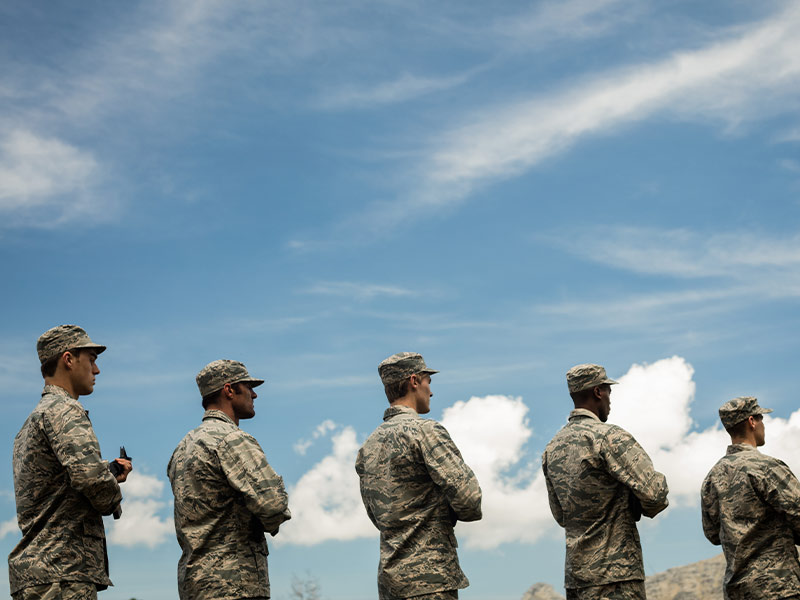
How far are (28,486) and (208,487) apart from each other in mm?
1455

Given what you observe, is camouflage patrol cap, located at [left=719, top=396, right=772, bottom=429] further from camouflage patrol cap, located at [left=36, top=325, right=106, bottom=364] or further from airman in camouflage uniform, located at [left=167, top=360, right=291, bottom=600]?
camouflage patrol cap, located at [left=36, top=325, right=106, bottom=364]

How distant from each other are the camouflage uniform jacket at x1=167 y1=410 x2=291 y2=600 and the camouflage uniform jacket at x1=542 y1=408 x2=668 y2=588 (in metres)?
3.09

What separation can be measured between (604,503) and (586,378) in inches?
54.3

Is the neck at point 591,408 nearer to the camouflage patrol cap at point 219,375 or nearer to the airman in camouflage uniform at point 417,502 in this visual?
the airman in camouflage uniform at point 417,502

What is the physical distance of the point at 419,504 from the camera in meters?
8.18

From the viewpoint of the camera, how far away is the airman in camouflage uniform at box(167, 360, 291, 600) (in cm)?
750

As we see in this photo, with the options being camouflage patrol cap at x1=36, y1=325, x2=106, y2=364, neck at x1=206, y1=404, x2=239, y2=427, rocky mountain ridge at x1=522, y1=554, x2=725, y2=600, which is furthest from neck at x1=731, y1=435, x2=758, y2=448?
rocky mountain ridge at x1=522, y1=554, x2=725, y2=600

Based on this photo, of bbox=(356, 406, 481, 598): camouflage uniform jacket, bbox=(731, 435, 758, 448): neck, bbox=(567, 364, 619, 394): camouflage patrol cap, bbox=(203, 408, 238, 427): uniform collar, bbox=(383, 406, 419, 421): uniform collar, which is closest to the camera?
bbox=(356, 406, 481, 598): camouflage uniform jacket

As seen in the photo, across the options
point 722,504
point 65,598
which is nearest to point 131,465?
point 65,598

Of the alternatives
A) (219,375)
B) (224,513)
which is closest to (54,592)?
(224,513)

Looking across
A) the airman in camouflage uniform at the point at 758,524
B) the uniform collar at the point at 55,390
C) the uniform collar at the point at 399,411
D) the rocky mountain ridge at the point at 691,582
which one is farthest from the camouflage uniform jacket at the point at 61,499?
the rocky mountain ridge at the point at 691,582

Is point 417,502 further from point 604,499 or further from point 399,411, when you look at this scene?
point 604,499

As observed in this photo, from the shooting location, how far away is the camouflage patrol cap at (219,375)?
8.27 m

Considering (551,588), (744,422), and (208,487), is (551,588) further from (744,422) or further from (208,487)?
(208,487)
